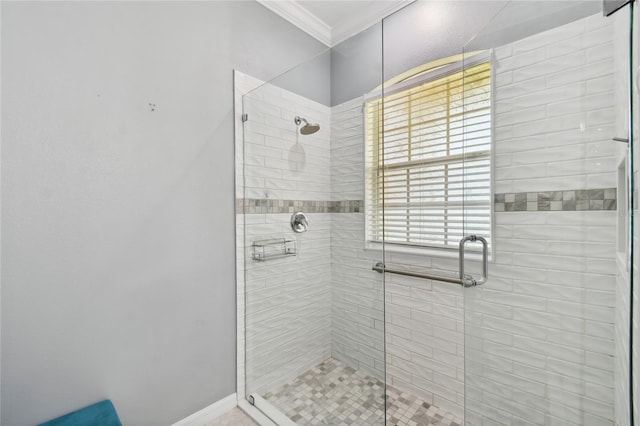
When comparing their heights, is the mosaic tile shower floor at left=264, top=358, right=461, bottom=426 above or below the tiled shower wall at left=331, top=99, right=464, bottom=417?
below

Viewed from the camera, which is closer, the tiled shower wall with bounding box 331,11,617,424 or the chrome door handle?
the tiled shower wall with bounding box 331,11,617,424

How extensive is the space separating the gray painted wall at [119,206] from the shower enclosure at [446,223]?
0.64 ft

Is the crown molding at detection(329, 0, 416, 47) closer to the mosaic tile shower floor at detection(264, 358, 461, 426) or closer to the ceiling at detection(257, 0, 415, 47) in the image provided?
the ceiling at detection(257, 0, 415, 47)

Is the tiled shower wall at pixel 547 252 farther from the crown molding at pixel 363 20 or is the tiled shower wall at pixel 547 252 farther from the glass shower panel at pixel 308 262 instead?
the crown molding at pixel 363 20

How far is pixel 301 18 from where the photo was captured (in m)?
2.19

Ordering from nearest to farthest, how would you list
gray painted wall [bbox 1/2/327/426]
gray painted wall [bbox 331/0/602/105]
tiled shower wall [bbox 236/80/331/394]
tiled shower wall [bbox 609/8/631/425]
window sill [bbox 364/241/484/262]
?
1. tiled shower wall [bbox 609/8/631/425]
2. gray painted wall [bbox 331/0/602/105]
3. gray painted wall [bbox 1/2/327/426]
4. window sill [bbox 364/241/484/262]
5. tiled shower wall [bbox 236/80/331/394]

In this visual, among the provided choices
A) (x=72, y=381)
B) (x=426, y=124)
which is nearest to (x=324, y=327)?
(x=72, y=381)

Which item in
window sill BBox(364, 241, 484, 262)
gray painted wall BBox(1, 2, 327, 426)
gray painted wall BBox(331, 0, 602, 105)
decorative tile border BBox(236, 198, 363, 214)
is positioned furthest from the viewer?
decorative tile border BBox(236, 198, 363, 214)

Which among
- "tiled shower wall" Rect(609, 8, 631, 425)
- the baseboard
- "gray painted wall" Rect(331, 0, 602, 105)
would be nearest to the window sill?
"tiled shower wall" Rect(609, 8, 631, 425)

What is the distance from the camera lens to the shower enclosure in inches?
33.8

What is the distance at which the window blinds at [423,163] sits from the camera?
53.5 inches

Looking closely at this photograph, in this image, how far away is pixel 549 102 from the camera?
95 cm

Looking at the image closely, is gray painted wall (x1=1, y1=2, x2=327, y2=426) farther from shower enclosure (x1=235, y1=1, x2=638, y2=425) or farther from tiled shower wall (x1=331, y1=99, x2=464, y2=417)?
tiled shower wall (x1=331, y1=99, x2=464, y2=417)

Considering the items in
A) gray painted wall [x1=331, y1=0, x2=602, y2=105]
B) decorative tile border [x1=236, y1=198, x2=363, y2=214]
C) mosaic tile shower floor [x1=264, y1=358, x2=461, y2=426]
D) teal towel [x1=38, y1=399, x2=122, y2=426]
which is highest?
gray painted wall [x1=331, y1=0, x2=602, y2=105]
